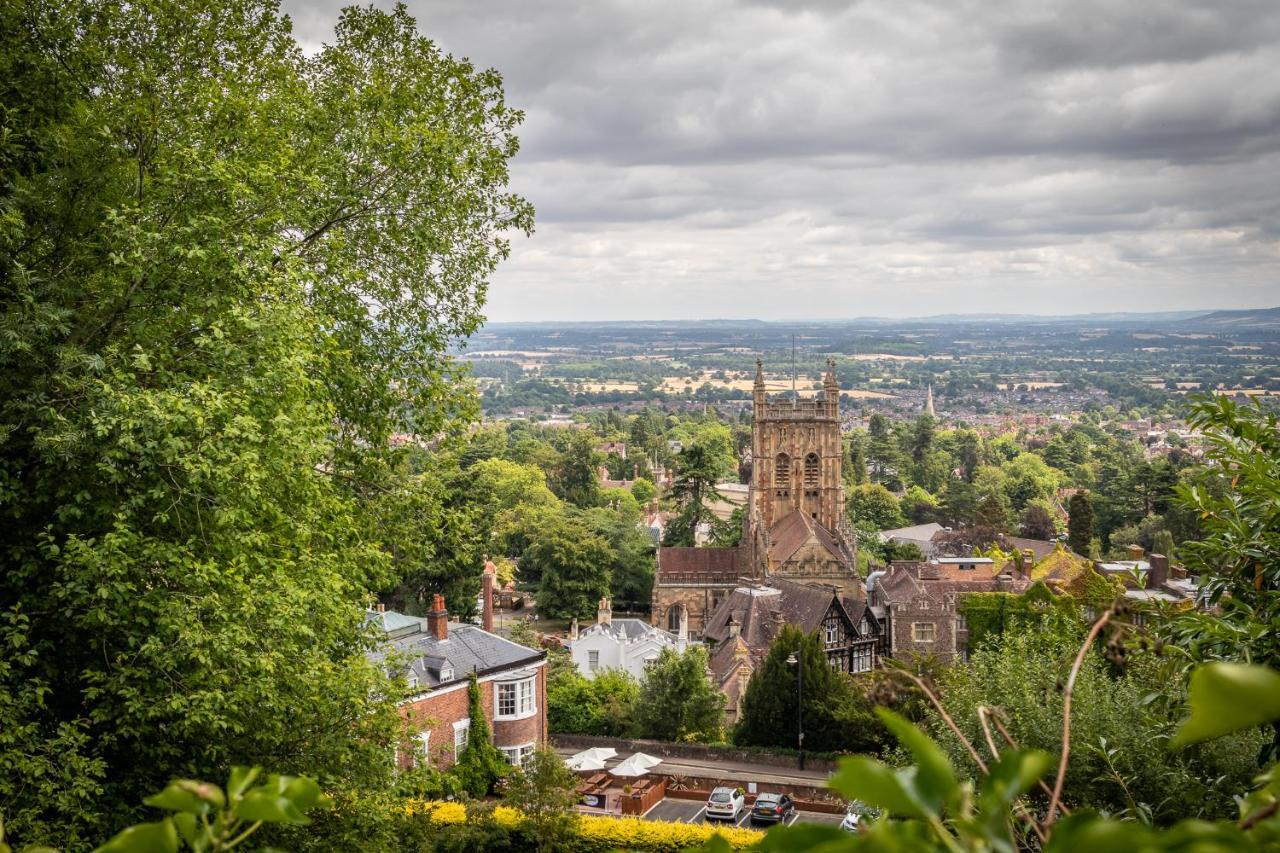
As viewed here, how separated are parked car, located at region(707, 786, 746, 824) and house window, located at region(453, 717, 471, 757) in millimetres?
6353

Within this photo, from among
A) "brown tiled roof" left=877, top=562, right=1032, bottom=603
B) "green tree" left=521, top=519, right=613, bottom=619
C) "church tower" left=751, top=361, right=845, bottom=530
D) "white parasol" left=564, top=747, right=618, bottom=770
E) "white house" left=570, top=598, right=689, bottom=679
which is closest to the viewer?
"white parasol" left=564, top=747, right=618, bottom=770

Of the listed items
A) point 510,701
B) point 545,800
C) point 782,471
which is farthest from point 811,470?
point 545,800

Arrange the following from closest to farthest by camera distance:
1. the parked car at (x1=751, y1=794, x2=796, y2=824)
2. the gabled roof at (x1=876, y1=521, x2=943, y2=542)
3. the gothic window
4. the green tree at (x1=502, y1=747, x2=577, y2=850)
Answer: the green tree at (x1=502, y1=747, x2=577, y2=850) < the parked car at (x1=751, y1=794, x2=796, y2=824) < the gothic window < the gabled roof at (x1=876, y1=521, x2=943, y2=542)

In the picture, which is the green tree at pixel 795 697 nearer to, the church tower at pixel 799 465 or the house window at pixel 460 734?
the house window at pixel 460 734

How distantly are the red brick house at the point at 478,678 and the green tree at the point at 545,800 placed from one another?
14.8ft

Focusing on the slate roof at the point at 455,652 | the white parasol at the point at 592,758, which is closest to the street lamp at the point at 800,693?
the white parasol at the point at 592,758

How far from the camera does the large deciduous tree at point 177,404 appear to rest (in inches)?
377

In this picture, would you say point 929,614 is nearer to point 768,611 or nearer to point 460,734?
point 768,611

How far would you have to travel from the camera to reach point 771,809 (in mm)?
26781

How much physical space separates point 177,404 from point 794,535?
46.4m

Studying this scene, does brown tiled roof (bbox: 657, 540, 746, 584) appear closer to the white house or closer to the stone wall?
the white house

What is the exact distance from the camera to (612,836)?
2264 cm

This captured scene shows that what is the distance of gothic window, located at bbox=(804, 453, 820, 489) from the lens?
58.8 metres

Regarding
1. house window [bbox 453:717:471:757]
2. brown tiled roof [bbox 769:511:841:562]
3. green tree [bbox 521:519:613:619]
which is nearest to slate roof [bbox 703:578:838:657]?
brown tiled roof [bbox 769:511:841:562]
